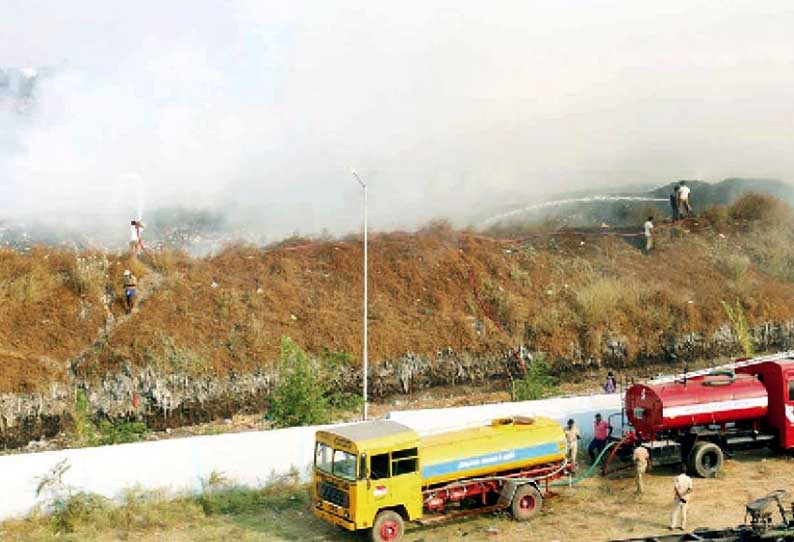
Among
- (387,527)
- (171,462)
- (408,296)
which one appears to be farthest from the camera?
(408,296)

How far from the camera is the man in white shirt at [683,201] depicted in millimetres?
45969

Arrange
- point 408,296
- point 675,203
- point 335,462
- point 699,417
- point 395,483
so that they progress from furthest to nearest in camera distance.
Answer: point 675,203
point 408,296
point 699,417
point 335,462
point 395,483

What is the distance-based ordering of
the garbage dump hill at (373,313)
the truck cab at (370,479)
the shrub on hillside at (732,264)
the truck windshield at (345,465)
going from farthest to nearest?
the shrub on hillside at (732,264)
the garbage dump hill at (373,313)
the truck windshield at (345,465)
the truck cab at (370,479)

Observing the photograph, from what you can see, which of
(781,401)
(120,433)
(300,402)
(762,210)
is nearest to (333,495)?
(300,402)

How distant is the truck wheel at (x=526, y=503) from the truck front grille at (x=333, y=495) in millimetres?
3776

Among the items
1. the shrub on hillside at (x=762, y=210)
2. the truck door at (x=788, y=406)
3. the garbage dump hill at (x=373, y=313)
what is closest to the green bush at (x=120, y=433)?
the garbage dump hill at (x=373, y=313)

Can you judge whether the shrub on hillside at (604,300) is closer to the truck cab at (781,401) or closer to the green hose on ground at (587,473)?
the truck cab at (781,401)

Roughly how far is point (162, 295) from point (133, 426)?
8407 mm

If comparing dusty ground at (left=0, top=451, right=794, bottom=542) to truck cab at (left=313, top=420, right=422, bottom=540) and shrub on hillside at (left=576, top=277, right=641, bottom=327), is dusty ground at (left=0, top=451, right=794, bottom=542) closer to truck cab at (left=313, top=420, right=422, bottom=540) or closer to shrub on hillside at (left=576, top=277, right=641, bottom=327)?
truck cab at (left=313, top=420, right=422, bottom=540)

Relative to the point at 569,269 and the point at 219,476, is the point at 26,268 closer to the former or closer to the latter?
the point at 219,476

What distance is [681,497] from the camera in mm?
16359

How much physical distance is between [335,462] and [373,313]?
57.1 ft

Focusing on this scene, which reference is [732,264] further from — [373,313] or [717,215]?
[373,313]

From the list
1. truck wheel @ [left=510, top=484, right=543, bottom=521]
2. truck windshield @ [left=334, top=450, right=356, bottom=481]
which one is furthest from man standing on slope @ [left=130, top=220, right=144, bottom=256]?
truck wheel @ [left=510, top=484, right=543, bottom=521]
